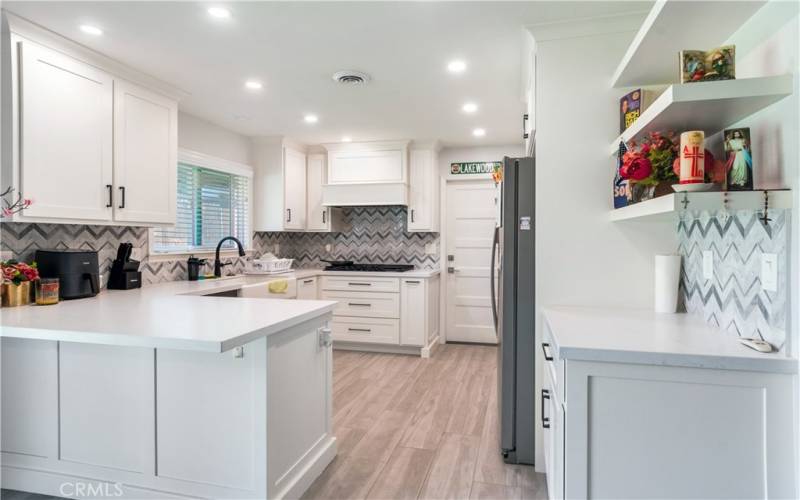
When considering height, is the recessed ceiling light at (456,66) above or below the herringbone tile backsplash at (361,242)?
above

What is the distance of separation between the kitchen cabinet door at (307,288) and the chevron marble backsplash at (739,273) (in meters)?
3.28

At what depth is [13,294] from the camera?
2.10 m

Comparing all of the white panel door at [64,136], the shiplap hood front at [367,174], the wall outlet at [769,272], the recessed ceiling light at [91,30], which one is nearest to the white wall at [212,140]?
the shiplap hood front at [367,174]

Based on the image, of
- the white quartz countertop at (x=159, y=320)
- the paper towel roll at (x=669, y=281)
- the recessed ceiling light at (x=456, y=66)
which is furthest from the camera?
the recessed ceiling light at (x=456, y=66)

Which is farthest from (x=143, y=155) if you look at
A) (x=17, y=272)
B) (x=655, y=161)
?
(x=655, y=161)

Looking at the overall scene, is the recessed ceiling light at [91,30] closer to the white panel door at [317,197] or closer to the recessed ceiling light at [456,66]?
the recessed ceiling light at [456,66]

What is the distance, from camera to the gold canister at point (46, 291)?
2.17 metres

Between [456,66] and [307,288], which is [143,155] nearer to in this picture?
[307,288]

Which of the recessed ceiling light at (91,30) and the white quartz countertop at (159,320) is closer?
the white quartz countertop at (159,320)

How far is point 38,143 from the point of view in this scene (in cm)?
218

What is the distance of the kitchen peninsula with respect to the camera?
171 cm

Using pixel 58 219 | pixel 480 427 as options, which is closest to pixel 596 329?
pixel 480 427

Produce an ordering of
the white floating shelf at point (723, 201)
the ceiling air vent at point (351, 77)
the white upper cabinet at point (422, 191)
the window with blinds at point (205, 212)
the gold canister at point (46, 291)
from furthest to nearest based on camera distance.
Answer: the white upper cabinet at point (422, 191) → the window with blinds at point (205, 212) → the ceiling air vent at point (351, 77) → the gold canister at point (46, 291) → the white floating shelf at point (723, 201)

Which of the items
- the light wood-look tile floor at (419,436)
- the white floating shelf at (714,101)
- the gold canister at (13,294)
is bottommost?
the light wood-look tile floor at (419,436)
